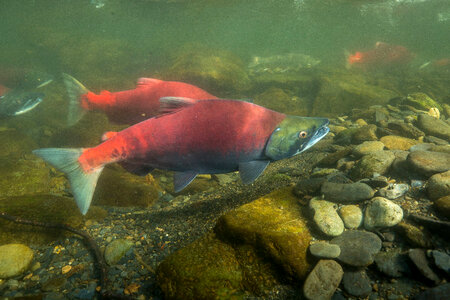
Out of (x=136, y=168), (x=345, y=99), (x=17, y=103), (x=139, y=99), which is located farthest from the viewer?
(x=345, y=99)

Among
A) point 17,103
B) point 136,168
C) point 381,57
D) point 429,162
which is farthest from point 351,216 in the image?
point 381,57

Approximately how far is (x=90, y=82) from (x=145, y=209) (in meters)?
12.0

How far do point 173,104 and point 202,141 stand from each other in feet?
1.54

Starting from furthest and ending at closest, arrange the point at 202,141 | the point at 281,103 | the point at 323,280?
the point at 281,103
the point at 202,141
the point at 323,280

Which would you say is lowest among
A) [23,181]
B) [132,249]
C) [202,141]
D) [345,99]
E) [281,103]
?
[23,181]

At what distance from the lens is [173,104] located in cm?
216

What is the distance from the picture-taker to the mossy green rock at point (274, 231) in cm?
202

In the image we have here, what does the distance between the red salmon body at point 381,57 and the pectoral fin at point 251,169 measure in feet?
76.6

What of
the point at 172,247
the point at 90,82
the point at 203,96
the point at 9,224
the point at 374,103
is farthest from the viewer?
the point at 90,82

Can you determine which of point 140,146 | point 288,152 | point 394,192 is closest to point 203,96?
point 140,146

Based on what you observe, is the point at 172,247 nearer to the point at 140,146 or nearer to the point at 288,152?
the point at 140,146

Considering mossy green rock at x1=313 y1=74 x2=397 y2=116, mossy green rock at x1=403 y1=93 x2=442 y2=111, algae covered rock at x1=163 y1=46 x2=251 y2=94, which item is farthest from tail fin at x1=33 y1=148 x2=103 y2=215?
mossy green rock at x1=403 y1=93 x2=442 y2=111

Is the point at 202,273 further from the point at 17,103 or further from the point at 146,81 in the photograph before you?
the point at 17,103

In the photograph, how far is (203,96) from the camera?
327cm
